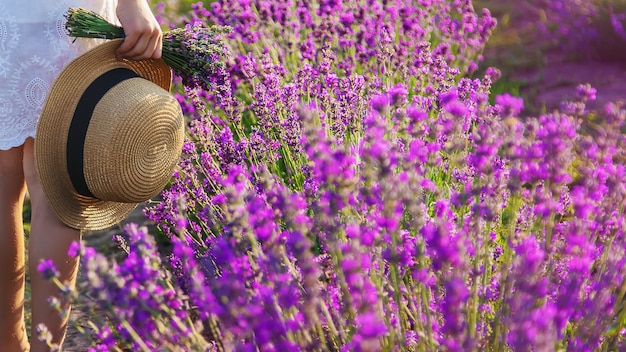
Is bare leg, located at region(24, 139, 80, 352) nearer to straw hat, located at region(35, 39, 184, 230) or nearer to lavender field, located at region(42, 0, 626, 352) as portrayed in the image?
straw hat, located at region(35, 39, 184, 230)

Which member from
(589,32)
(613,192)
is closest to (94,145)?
(613,192)

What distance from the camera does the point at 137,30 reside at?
2.32 m

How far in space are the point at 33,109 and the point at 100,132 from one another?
0.77 feet

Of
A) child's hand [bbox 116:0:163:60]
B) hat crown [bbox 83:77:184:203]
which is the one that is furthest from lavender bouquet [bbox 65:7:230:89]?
hat crown [bbox 83:77:184:203]

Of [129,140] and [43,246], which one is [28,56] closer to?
[129,140]

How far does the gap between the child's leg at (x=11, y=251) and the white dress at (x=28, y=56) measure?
3.9 inches

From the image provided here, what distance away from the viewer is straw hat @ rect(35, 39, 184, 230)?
2275 mm

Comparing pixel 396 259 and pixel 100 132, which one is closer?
pixel 396 259

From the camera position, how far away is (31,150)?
2400 mm

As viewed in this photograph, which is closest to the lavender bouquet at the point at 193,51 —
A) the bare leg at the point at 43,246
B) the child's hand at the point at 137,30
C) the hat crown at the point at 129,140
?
the child's hand at the point at 137,30

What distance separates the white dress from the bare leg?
0.07 m

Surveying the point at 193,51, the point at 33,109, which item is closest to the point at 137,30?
the point at 193,51

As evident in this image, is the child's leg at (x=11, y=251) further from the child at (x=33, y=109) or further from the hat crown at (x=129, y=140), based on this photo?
the hat crown at (x=129, y=140)

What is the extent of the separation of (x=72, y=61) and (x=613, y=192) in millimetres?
1397
